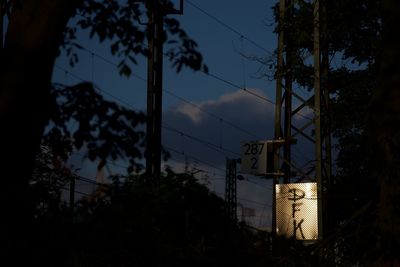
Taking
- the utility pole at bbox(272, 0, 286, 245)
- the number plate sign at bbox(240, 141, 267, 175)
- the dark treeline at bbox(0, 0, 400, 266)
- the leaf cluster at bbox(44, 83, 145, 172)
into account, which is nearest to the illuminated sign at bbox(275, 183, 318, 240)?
the utility pole at bbox(272, 0, 286, 245)

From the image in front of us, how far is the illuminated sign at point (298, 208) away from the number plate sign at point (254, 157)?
60 centimetres

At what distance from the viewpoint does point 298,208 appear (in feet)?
63.3

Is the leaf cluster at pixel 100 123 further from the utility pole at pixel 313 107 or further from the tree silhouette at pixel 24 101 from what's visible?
the utility pole at pixel 313 107

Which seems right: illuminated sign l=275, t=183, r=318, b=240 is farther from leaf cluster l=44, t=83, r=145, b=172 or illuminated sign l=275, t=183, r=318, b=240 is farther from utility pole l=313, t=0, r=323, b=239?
leaf cluster l=44, t=83, r=145, b=172

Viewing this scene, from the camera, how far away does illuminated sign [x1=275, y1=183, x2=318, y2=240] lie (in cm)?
1894

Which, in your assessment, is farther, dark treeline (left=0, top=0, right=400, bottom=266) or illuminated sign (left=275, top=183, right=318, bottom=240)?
illuminated sign (left=275, top=183, right=318, bottom=240)

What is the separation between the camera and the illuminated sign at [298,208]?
18.9 meters

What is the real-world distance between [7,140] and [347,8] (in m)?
17.4

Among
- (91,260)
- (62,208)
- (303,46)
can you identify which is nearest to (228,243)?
(91,260)

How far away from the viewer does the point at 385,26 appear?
9.59m

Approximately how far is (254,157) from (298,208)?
5.46 feet

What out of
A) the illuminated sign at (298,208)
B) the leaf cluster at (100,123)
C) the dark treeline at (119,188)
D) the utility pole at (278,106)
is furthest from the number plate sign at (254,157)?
the leaf cluster at (100,123)

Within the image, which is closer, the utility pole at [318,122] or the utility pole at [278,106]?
the utility pole at [318,122]

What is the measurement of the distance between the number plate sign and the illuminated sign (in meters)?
0.60
